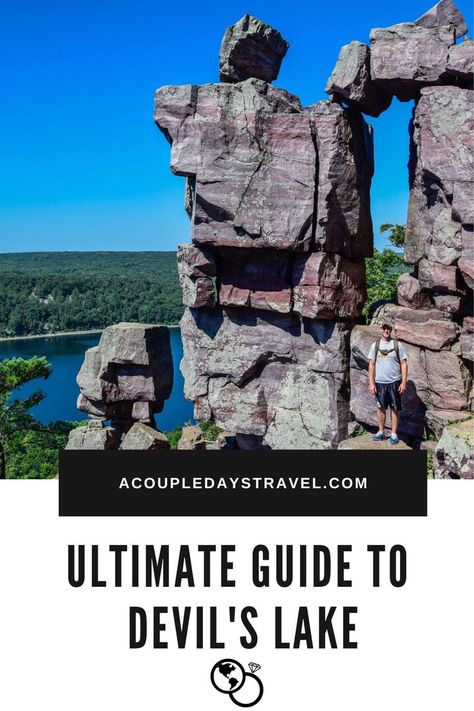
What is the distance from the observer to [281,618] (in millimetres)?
7297

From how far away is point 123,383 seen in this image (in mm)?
19062

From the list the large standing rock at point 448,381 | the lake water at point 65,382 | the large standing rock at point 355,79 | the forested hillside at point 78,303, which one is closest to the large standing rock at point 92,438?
the large standing rock at point 448,381

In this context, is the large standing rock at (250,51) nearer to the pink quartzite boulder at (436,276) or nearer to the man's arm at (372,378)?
the pink quartzite boulder at (436,276)

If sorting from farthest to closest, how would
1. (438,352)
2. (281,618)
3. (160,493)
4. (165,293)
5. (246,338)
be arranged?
(165,293) < (246,338) < (438,352) < (160,493) < (281,618)

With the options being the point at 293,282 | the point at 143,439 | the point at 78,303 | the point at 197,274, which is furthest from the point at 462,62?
the point at 78,303

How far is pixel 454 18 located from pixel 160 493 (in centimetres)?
1117

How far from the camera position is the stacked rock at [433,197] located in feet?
43.7

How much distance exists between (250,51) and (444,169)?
5800mm

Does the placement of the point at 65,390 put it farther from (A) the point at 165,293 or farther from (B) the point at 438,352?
(B) the point at 438,352

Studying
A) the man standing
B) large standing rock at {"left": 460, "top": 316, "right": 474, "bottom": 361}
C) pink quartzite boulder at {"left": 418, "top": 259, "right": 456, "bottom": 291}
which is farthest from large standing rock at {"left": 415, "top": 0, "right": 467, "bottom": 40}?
the man standing

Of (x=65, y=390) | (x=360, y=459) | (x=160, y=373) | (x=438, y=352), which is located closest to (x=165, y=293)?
(x=65, y=390)

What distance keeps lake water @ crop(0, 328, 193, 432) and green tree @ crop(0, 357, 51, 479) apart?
14397mm

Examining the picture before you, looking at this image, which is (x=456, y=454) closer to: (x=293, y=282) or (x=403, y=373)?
(x=403, y=373)

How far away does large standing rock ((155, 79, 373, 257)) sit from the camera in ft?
49.5
